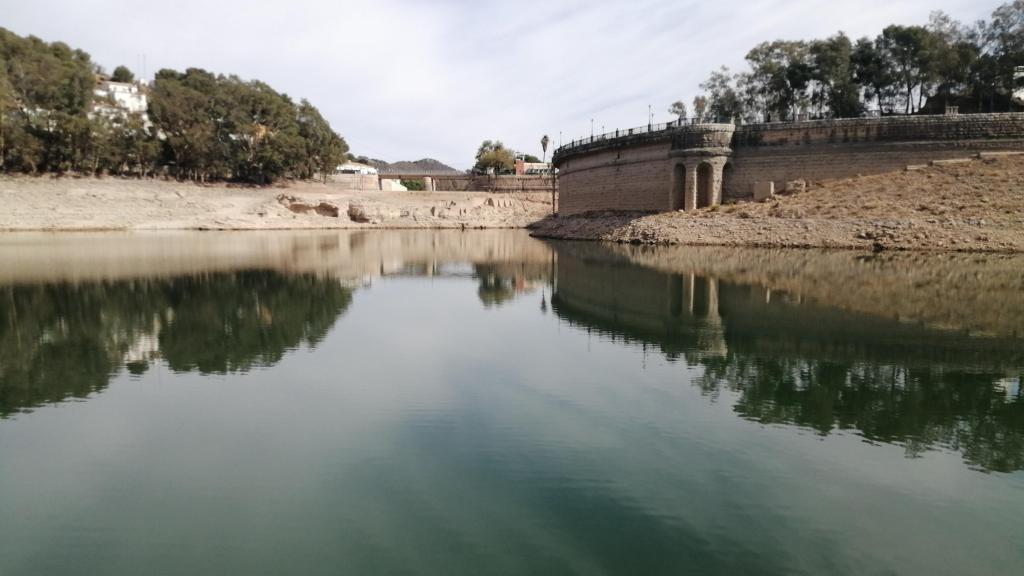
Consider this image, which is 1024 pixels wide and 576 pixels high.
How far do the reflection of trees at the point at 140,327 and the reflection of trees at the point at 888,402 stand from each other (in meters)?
9.09

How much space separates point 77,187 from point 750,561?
62940 millimetres

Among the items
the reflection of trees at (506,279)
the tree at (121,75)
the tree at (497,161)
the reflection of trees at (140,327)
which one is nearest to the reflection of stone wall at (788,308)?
the reflection of trees at (506,279)

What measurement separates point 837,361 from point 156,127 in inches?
2623

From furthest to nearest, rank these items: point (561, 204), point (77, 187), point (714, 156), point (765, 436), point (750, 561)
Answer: point (561, 204) → point (77, 187) → point (714, 156) → point (765, 436) → point (750, 561)

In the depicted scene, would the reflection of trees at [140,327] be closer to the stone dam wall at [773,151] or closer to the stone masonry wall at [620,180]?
the stone dam wall at [773,151]

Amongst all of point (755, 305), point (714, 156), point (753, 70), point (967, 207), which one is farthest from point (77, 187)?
point (967, 207)

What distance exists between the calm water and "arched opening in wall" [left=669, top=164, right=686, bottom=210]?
25.6 m

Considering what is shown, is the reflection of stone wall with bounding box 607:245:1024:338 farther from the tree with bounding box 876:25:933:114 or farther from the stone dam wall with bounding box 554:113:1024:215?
the tree with bounding box 876:25:933:114

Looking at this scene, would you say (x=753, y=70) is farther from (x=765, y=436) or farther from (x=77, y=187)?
(x=77, y=187)

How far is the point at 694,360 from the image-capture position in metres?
12.5

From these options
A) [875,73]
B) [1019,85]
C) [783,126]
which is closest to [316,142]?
[783,126]

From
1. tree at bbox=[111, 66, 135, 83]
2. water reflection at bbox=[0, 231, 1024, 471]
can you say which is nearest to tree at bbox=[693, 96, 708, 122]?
water reflection at bbox=[0, 231, 1024, 471]

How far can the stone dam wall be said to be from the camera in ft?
124

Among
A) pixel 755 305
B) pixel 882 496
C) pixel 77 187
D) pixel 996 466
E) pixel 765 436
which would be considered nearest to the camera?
pixel 882 496
